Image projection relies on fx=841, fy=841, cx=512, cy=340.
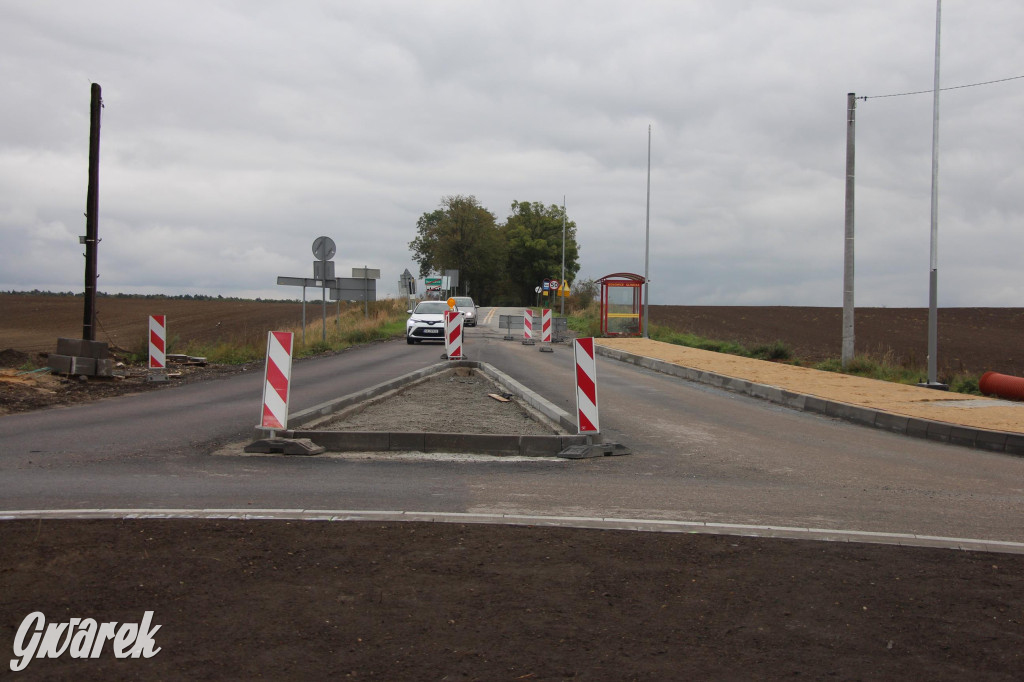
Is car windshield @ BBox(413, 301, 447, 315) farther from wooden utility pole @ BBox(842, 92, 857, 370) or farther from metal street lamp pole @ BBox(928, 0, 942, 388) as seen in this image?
metal street lamp pole @ BBox(928, 0, 942, 388)

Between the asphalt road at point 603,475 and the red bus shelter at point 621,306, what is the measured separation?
22113 mm

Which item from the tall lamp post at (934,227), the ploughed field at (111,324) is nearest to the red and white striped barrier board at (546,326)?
the ploughed field at (111,324)

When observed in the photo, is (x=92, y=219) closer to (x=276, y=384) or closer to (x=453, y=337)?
(x=453, y=337)

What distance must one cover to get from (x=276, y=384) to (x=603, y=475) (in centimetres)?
390

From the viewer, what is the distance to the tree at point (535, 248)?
100438mm

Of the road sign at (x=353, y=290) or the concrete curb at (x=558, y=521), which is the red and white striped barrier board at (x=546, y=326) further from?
the concrete curb at (x=558, y=521)

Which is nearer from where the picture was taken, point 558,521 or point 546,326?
point 558,521

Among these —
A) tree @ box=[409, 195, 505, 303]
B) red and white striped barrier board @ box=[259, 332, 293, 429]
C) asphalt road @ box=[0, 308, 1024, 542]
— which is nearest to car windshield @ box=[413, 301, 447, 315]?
asphalt road @ box=[0, 308, 1024, 542]

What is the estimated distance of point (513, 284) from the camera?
106 m

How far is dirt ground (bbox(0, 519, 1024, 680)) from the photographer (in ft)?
11.9

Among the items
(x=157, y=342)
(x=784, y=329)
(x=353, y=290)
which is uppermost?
(x=353, y=290)

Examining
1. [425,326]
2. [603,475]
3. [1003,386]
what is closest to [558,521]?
[603,475]

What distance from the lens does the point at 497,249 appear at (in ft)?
314

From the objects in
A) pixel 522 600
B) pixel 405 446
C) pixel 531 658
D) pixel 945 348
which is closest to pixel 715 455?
pixel 405 446
